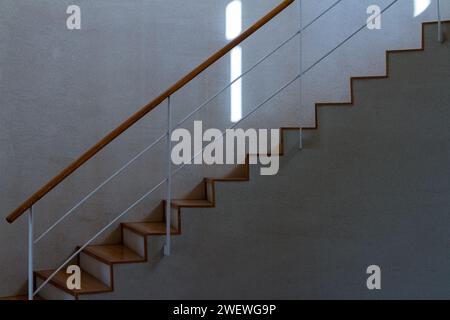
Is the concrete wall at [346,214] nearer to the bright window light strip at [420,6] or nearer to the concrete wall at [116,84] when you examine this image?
the concrete wall at [116,84]

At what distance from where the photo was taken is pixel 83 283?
408cm

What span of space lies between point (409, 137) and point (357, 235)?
2.23 ft

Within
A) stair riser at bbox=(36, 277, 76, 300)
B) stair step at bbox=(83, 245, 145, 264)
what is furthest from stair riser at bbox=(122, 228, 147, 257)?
stair riser at bbox=(36, 277, 76, 300)

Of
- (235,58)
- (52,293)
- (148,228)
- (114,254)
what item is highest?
(235,58)

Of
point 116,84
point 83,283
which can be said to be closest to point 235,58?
point 116,84

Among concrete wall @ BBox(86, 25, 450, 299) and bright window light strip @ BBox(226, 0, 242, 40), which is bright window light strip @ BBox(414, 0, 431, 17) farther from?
bright window light strip @ BBox(226, 0, 242, 40)

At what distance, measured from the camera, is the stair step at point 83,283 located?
3873mm

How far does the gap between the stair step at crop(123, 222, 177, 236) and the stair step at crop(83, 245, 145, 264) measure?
149 mm

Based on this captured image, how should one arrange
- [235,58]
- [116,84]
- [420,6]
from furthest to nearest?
[420,6] → [235,58] → [116,84]

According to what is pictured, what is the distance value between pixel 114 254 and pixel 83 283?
284 mm

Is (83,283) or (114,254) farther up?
(114,254)

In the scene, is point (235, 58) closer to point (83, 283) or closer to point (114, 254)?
point (114, 254)

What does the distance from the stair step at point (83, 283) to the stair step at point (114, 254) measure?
14cm

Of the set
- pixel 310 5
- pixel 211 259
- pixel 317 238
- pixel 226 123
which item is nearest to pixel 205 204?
pixel 211 259
